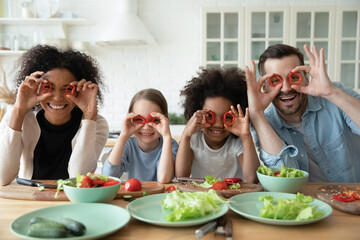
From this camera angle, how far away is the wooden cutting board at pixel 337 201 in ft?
3.44

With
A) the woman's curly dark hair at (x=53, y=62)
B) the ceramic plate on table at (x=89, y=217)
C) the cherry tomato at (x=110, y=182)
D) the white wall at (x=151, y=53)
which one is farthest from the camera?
the white wall at (x=151, y=53)

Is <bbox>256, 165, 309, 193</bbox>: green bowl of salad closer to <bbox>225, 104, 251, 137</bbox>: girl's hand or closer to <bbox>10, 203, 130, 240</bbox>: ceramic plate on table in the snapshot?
<bbox>225, 104, 251, 137</bbox>: girl's hand

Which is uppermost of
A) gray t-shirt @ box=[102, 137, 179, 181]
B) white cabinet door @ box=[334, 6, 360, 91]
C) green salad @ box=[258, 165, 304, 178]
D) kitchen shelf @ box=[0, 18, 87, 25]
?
kitchen shelf @ box=[0, 18, 87, 25]

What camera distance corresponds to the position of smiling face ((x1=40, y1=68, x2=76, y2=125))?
180 cm

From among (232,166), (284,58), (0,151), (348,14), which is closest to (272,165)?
(232,166)

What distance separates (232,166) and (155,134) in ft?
1.68

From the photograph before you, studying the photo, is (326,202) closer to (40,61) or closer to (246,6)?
(40,61)

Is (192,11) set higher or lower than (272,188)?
higher

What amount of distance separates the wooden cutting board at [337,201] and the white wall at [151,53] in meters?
3.23

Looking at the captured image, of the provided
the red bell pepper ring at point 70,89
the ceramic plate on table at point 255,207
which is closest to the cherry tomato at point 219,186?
the ceramic plate on table at point 255,207

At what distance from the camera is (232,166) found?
1957 millimetres

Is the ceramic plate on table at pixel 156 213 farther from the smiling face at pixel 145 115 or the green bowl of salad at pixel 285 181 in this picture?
the smiling face at pixel 145 115

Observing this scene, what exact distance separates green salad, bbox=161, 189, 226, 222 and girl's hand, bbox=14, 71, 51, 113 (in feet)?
3.46

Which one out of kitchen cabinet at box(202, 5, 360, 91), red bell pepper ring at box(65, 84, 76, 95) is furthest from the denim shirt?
kitchen cabinet at box(202, 5, 360, 91)
